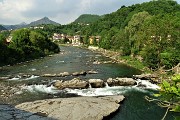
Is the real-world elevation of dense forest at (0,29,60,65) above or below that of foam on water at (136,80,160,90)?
above

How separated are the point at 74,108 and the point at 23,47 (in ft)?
178

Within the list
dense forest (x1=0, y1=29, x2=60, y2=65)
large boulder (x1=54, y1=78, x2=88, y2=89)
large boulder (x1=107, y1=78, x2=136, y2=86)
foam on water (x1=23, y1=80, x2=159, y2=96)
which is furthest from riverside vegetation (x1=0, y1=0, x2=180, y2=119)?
large boulder (x1=54, y1=78, x2=88, y2=89)

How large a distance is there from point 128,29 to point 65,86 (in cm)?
4041

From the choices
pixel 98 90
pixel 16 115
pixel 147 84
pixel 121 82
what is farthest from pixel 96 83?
pixel 16 115

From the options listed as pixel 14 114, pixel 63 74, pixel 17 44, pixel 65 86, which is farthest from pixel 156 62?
pixel 17 44

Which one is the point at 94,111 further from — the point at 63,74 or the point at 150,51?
the point at 150,51

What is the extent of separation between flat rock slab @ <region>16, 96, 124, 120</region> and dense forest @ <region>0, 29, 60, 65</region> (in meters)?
39.8

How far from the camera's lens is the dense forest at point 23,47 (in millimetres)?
69250

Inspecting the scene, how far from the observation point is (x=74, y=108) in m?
28.1

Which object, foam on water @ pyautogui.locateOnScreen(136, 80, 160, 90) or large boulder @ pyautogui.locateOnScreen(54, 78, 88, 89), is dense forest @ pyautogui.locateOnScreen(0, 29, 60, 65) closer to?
large boulder @ pyautogui.locateOnScreen(54, 78, 88, 89)

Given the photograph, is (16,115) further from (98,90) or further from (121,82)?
(121,82)

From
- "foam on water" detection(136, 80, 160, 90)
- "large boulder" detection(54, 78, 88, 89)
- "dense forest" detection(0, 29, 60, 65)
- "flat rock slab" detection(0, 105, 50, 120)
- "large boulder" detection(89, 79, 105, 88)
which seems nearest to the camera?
"flat rock slab" detection(0, 105, 50, 120)

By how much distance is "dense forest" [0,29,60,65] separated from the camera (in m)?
69.2

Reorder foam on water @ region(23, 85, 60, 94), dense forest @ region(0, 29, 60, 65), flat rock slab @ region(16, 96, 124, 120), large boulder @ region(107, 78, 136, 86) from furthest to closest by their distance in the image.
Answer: dense forest @ region(0, 29, 60, 65) → large boulder @ region(107, 78, 136, 86) → foam on water @ region(23, 85, 60, 94) → flat rock slab @ region(16, 96, 124, 120)
